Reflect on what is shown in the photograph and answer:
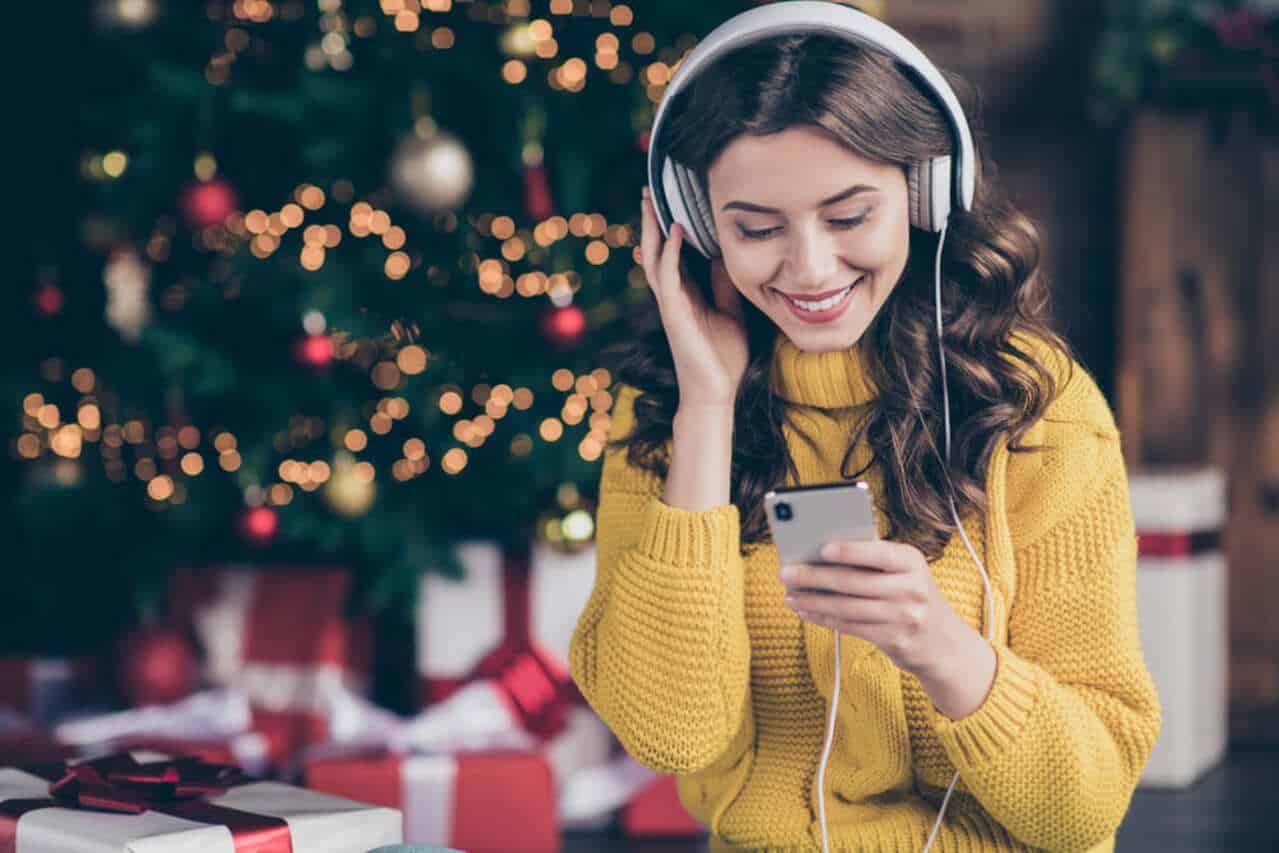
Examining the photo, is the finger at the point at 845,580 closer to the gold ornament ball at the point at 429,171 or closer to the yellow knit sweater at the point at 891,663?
the yellow knit sweater at the point at 891,663

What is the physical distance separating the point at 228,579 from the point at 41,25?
40.7 inches

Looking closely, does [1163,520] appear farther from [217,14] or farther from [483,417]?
[217,14]

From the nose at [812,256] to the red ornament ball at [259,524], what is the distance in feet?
4.10

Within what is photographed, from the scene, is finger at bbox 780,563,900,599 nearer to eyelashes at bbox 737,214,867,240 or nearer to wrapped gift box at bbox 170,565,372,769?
eyelashes at bbox 737,214,867,240

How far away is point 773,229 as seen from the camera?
3.22ft

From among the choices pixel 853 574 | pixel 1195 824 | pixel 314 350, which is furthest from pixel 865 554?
pixel 1195 824

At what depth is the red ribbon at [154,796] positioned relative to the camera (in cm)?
101

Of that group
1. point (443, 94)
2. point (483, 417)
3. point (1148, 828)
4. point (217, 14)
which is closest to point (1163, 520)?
point (1148, 828)

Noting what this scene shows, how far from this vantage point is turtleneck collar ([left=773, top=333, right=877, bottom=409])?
1072 millimetres

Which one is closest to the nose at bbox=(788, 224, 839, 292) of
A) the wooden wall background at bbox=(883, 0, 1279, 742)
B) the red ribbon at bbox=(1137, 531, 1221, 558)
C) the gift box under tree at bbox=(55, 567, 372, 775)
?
the gift box under tree at bbox=(55, 567, 372, 775)

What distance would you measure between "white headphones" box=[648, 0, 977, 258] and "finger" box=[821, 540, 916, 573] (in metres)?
0.27

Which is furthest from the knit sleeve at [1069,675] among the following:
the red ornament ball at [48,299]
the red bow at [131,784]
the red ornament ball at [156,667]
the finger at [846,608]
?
the red ornament ball at [48,299]

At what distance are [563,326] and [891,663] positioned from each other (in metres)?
1.02

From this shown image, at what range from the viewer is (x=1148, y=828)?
2076mm
